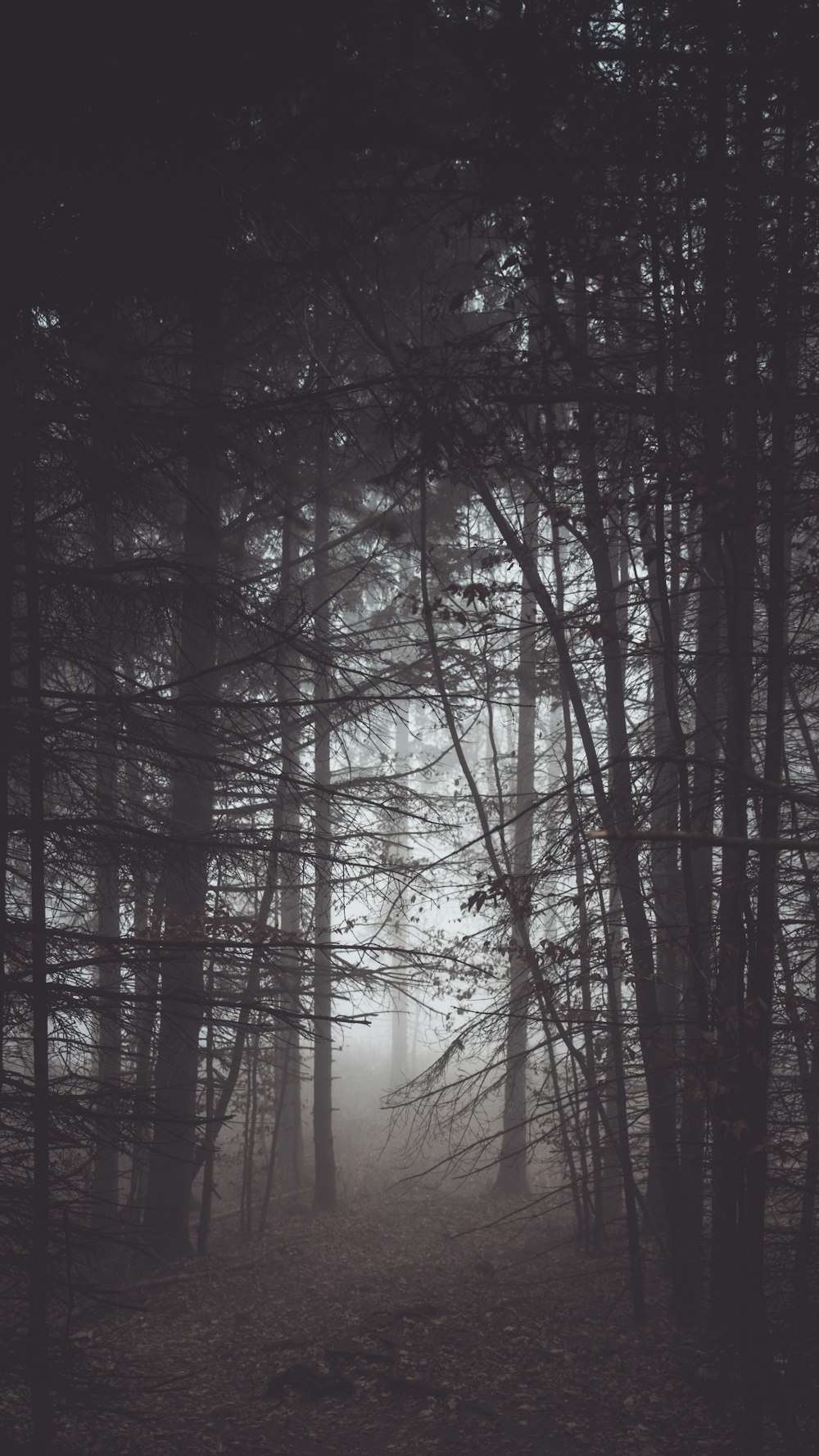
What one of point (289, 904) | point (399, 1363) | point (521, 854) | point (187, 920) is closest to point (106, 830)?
point (187, 920)

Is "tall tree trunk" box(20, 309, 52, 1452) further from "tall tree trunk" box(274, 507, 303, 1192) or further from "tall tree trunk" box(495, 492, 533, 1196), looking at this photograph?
"tall tree trunk" box(495, 492, 533, 1196)

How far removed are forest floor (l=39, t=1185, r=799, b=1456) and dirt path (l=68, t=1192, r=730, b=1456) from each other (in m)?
0.02

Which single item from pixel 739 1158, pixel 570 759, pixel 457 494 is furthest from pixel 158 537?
pixel 739 1158

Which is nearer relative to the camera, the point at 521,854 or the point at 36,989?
the point at 36,989

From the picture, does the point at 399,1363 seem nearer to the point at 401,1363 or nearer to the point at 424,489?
the point at 401,1363

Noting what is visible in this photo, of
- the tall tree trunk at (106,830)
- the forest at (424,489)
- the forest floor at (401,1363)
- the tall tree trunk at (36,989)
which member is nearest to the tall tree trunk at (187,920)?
the forest floor at (401,1363)

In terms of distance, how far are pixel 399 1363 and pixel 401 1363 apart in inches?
0.9

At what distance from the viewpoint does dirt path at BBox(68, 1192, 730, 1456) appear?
5.95 m

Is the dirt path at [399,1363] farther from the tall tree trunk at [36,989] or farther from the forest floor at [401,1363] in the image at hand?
the tall tree trunk at [36,989]

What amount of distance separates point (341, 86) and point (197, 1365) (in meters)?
9.89

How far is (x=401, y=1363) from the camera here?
7082 millimetres

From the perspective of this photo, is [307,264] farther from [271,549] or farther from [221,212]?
[271,549]

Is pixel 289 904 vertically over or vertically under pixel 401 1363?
over

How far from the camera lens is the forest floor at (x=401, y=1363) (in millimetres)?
5914
